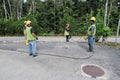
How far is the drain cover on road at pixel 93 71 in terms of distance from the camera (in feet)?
24.6

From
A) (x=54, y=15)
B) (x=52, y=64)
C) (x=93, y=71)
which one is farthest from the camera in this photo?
(x=54, y=15)

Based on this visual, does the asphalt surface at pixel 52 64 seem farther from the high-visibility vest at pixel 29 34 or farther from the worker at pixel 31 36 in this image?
the high-visibility vest at pixel 29 34

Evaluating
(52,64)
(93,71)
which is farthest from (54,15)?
(93,71)

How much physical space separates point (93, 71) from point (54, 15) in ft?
81.7

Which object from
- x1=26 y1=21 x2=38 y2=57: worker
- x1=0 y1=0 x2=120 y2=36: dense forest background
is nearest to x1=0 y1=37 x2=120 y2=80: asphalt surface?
x1=26 y1=21 x2=38 y2=57: worker

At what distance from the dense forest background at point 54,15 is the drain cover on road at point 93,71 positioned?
57.1ft

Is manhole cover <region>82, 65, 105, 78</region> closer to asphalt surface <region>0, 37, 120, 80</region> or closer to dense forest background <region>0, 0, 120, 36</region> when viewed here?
asphalt surface <region>0, 37, 120, 80</region>

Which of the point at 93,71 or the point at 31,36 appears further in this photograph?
the point at 31,36

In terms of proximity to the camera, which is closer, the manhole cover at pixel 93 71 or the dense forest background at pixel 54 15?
the manhole cover at pixel 93 71

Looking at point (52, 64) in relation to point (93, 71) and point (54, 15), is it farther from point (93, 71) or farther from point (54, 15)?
point (54, 15)

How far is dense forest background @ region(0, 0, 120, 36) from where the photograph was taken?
28.6 meters

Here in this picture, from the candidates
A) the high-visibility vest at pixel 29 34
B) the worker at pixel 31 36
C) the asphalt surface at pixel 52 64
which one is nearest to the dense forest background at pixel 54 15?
the asphalt surface at pixel 52 64

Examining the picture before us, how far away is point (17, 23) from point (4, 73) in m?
21.6

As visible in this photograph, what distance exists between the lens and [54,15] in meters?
32.2
